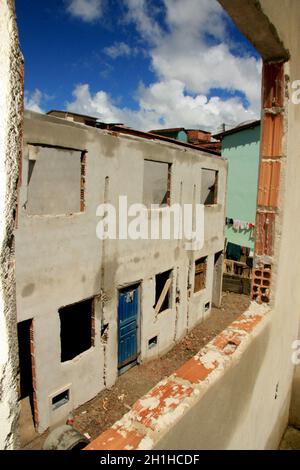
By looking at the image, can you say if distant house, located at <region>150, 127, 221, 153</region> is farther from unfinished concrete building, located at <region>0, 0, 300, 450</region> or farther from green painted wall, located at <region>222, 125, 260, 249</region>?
unfinished concrete building, located at <region>0, 0, 300, 450</region>

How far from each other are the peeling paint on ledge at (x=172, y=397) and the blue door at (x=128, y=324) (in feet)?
Answer: 18.3

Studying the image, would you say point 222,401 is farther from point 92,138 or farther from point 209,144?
point 209,144

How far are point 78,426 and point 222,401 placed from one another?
536 centimetres

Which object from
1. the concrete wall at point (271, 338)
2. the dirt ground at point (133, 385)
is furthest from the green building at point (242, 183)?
the concrete wall at point (271, 338)

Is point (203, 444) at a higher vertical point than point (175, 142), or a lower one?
lower

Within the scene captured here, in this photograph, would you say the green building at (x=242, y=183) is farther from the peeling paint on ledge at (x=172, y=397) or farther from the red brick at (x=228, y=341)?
the peeling paint on ledge at (x=172, y=397)

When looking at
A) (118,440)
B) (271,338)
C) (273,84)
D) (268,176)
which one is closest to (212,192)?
(268,176)

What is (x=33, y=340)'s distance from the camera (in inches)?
241

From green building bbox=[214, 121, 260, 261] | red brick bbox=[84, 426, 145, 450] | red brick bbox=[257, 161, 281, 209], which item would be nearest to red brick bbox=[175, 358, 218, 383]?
red brick bbox=[84, 426, 145, 450]

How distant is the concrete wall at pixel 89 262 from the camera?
5988 mm

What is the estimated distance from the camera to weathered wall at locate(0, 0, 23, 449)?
3.62 feet

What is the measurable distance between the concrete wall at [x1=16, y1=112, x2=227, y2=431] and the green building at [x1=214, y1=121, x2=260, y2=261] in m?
8.71

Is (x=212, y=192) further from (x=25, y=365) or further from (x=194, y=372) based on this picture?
(x=194, y=372)

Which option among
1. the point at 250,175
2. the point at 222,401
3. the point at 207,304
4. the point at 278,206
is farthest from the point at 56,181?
the point at 250,175
